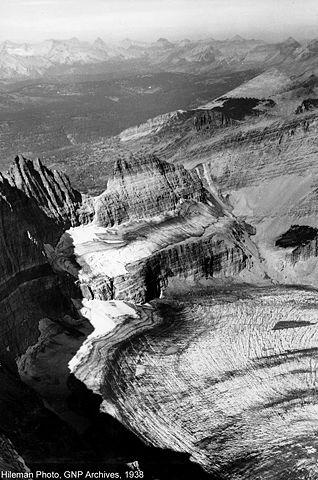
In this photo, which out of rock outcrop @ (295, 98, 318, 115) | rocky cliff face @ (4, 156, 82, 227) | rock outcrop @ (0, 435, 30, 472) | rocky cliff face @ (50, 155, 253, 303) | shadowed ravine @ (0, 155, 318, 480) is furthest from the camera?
rock outcrop @ (295, 98, 318, 115)

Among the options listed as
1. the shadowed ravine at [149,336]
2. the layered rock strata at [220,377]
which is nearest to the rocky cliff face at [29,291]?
the shadowed ravine at [149,336]

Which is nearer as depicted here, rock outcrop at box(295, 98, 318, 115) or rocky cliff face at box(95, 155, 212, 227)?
rocky cliff face at box(95, 155, 212, 227)

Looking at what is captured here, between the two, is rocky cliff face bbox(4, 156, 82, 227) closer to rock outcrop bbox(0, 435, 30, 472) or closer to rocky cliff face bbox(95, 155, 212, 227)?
rocky cliff face bbox(95, 155, 212, 227)

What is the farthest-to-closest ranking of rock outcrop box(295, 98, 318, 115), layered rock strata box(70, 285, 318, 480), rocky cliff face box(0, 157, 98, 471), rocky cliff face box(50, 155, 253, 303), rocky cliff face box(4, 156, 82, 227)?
rock outcrop box(295, 98, 318, 115) < rocky cliff face box(4, 156, 82, 227) < rocky cliff face box(50, 155, 253, 303) < layered rock strata box(70, 285, 318, 480) < rocky cliff face box(0, 157, 98, 471)

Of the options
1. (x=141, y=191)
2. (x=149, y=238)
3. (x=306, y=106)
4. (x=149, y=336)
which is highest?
(x=306, y=106)

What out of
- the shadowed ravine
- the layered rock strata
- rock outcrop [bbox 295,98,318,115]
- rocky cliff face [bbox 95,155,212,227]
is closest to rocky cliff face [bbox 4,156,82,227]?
the shadowed ravine

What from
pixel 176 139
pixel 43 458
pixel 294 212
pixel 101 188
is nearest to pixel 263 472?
pixel 43 458

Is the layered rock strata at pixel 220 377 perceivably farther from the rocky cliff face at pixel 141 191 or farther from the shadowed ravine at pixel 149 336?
the rocky cliff face at pixel 141 191

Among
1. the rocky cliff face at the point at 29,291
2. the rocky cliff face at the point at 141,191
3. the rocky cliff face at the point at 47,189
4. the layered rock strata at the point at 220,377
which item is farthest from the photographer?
the rocky cliff face at the point at 141,191

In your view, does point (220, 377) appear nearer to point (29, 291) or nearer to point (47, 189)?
point (29, 291)

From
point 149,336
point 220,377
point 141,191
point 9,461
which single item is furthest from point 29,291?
point 9,461

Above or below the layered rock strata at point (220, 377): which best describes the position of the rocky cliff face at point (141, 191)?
above
